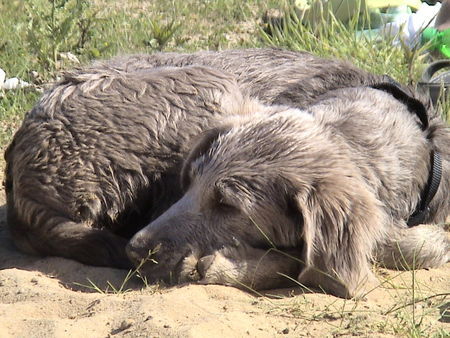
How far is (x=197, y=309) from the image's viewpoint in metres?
3.46

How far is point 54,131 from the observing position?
442 centimetres

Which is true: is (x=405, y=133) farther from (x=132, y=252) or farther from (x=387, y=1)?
(x=387, y=1)

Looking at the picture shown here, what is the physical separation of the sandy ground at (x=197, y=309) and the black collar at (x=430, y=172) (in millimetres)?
322

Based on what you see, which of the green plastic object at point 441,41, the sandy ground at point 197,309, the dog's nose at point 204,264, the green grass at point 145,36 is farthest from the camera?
the green plastic object at point 441,41

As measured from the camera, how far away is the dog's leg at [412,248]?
410 centimetres

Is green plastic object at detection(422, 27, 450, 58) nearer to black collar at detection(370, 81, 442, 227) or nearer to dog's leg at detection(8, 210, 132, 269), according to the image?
black collar at detection(370, 81, 442, 227)

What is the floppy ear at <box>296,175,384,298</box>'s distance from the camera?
12.2 ft

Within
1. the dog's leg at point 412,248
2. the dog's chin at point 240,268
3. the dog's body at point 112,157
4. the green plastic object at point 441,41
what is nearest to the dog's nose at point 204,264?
the dog's chin at point 240,268

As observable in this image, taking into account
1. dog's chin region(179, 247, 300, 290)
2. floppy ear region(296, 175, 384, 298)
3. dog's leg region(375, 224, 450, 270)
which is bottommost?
dog's leg region(375, 224, 450, 270)

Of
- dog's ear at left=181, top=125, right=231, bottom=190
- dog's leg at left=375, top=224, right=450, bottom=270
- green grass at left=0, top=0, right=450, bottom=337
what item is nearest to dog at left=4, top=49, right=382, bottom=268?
dog's ear at left=181, top=125, right=231, bottom=190

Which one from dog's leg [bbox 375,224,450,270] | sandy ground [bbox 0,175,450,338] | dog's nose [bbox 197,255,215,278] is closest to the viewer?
sandy ground [bbox 0,175,450,338]

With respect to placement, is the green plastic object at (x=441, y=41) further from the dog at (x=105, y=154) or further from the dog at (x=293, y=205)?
the dog at (x=293, y=205)

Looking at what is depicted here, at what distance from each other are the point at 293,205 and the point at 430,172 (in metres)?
0.84

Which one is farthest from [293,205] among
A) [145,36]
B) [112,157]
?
[145,36]
